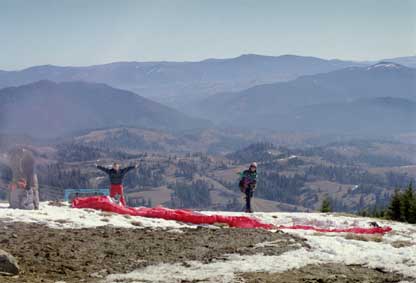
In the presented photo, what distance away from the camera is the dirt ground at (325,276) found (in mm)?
13430

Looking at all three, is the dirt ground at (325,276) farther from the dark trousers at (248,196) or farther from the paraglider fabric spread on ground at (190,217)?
the dark trousers at (248,196)

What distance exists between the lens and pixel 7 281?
11742 mm

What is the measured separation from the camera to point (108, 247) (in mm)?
15844

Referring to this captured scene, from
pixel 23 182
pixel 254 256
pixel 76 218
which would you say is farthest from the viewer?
pixel 23 182

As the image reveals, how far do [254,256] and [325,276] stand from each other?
240cm

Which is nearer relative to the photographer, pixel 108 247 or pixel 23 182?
pixel 108 247

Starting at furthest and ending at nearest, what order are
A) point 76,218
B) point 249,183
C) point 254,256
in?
point 249,183 < point 76,218 < point 254,256

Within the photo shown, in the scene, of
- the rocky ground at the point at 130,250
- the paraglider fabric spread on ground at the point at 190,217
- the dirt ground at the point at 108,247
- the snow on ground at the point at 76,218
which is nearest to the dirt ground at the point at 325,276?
the rocky ground at the point at 130,250

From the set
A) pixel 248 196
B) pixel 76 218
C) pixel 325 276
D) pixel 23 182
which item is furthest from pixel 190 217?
pixel 325 276

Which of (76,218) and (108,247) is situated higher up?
(76,218)

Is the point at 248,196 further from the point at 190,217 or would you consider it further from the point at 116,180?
the point at 190,217

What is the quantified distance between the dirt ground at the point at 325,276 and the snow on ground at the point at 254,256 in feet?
1.17

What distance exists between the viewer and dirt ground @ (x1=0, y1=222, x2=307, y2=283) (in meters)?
13.5

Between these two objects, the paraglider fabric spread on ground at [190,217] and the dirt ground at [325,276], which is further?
the paraglider fabric spread on ground at [190,217]
